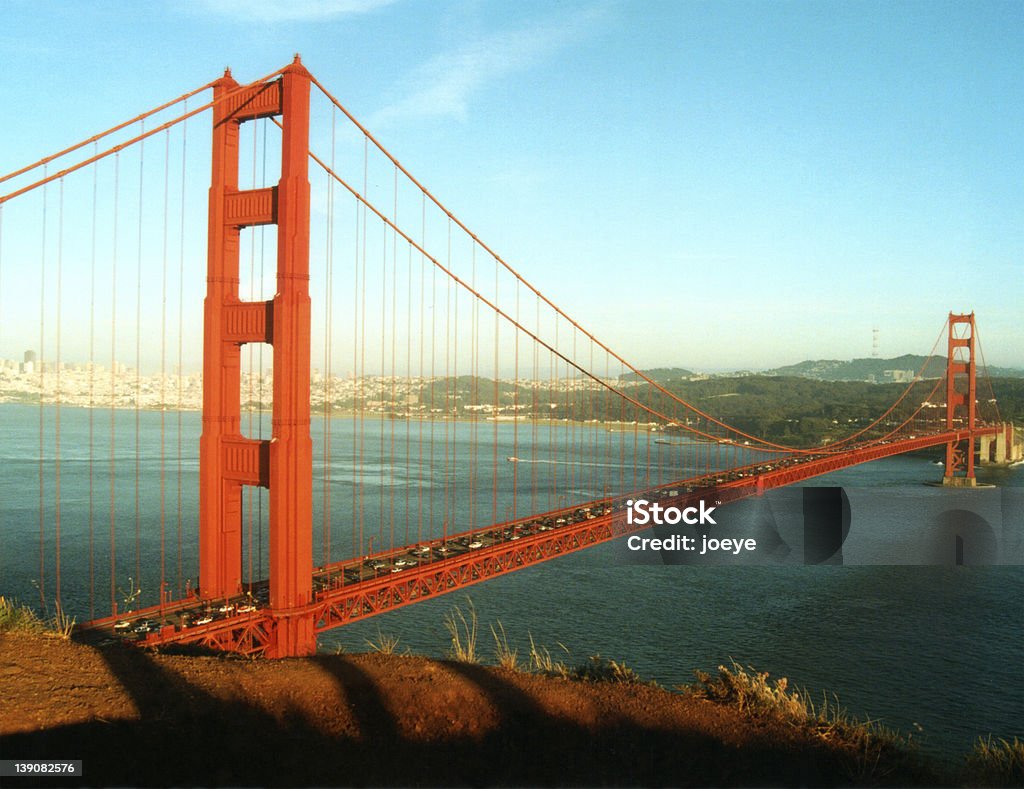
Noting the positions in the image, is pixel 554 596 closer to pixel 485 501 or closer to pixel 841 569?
pixel 841 569

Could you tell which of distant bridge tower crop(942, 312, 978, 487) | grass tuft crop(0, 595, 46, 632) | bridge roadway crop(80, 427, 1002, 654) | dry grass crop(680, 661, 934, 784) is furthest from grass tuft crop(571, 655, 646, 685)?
distant bridge tower crop(942, 312, 978, 487)

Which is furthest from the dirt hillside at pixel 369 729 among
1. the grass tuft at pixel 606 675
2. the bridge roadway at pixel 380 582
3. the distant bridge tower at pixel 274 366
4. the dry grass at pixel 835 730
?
the distant bridge tower at pixel 274 366

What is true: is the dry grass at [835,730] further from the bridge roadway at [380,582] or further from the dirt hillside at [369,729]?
the bridge roadway at [380,582]

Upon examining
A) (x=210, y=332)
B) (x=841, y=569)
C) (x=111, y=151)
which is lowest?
(x=841, y=569)

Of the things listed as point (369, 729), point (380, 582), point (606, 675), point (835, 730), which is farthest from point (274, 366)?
point (835, 730)

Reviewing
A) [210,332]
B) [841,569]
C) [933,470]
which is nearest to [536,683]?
[210,332]
